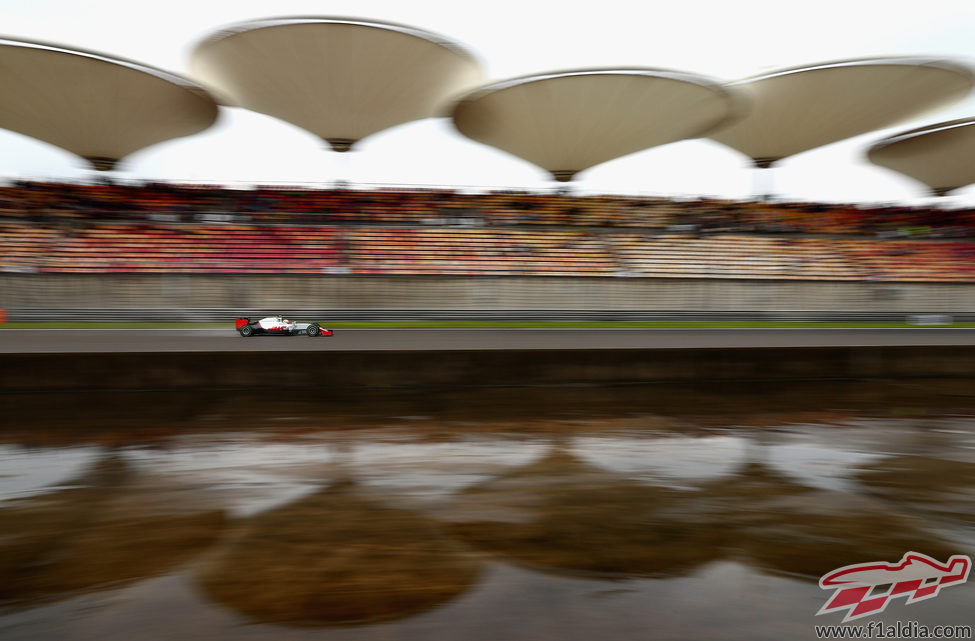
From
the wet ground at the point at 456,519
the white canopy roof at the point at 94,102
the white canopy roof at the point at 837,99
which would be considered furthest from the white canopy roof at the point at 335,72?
the wet ground at the point at 456,519

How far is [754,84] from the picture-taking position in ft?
107

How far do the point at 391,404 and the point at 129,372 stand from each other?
3.66m

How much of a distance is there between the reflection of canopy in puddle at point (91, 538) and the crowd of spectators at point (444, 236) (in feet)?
56.7

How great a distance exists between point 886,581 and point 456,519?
101 inches

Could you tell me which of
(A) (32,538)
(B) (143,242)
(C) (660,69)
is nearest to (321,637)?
(A) (32,538)

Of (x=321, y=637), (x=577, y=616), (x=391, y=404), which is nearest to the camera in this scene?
(x=321, y=637)

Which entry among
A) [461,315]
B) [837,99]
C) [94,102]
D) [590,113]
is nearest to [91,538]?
[461,315]

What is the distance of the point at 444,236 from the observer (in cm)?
2431

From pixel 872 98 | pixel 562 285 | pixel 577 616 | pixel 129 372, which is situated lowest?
pixel 577 616

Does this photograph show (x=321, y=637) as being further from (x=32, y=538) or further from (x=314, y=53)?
(x=314, y=53)

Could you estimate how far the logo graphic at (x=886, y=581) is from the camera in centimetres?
289

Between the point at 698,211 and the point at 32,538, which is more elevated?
the point at 698,211

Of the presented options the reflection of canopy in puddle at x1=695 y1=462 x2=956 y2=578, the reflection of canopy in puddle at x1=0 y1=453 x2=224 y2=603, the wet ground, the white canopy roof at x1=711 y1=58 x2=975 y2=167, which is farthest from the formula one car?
the white canopy roof at x1=711 y1=58 x2=975 y2=167

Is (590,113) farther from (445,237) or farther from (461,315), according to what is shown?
(461,315)
